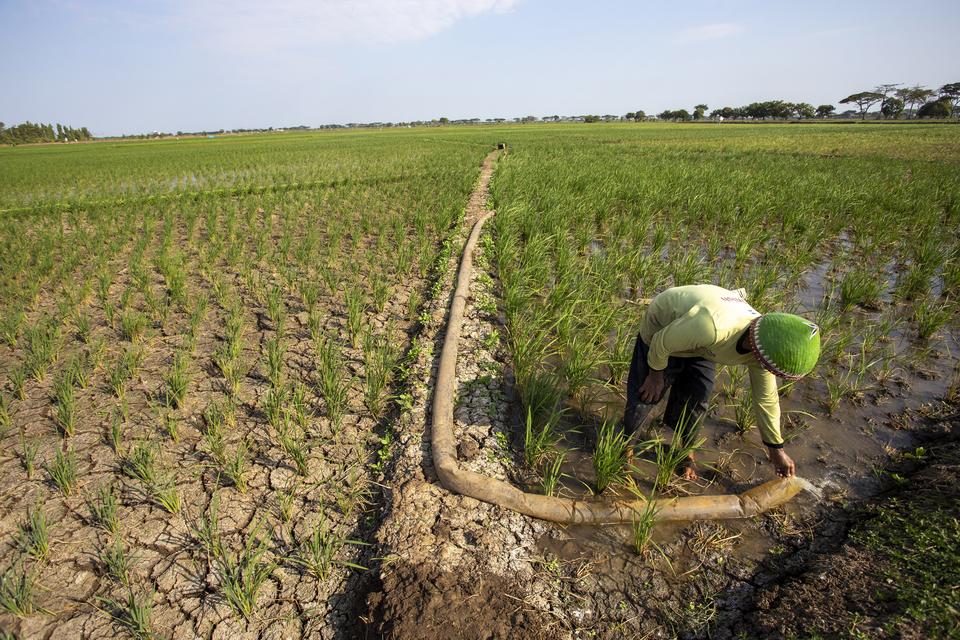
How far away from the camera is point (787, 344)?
1.49m

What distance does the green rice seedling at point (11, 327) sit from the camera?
2957mm

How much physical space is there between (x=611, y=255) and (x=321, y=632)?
12.5 feet

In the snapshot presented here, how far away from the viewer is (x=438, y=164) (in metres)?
12.9

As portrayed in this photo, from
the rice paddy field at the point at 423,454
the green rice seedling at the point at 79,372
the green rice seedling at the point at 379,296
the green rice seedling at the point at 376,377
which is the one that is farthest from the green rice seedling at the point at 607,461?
the green rice seedling at the point at 79,372

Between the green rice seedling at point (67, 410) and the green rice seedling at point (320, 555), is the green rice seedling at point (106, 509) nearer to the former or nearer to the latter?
the green rice seedling at point (67, 410)

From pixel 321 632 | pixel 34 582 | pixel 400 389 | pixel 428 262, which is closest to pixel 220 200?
pixel 428 262

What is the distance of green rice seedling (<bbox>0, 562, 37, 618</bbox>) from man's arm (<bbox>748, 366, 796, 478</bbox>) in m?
2.82

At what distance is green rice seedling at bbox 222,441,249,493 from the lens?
1934 millimetres

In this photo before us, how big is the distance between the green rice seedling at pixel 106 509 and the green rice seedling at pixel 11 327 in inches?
78.8

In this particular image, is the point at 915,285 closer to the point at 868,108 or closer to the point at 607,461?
the point at 607,461

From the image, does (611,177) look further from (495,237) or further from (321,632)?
(321,632)

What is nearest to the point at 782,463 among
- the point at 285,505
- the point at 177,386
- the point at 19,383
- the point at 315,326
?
the point at 285,505

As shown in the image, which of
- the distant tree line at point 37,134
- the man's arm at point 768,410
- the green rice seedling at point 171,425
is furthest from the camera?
the distant tree line at point 37,134

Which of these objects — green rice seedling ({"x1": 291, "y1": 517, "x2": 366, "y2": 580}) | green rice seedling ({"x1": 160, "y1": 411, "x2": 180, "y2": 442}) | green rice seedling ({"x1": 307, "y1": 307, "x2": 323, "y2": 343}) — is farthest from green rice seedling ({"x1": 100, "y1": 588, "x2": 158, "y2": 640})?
green rice seedling ({"x1": 307, "y1": 307, "x2": 323, "y2": 343})
